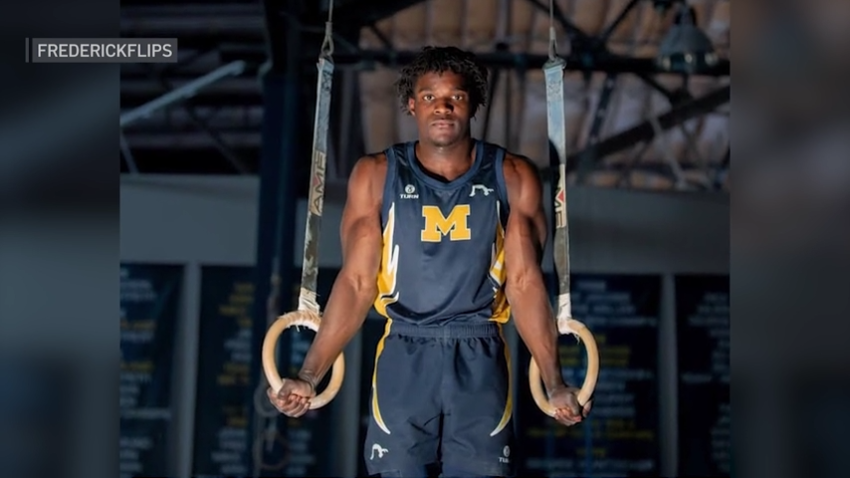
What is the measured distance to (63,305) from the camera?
371 cm

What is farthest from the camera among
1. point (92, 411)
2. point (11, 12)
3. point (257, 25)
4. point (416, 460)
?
point (257, 25)

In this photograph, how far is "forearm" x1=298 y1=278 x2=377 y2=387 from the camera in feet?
9.49

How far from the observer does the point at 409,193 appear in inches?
113

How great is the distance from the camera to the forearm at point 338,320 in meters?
2.89

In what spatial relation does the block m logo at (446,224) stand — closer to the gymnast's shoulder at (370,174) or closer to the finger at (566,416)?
the gymnast's shoulder at (370,174)

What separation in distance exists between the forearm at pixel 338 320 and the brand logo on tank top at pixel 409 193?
253mm

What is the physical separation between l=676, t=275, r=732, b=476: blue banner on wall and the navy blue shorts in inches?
73.8

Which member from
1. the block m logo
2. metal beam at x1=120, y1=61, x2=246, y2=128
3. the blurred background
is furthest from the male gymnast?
metal beam at x1=120, y1=61, x2=246, y2=128

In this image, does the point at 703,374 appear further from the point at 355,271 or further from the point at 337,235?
the point at 355,271

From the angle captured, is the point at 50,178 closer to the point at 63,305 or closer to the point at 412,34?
the point at 63,305

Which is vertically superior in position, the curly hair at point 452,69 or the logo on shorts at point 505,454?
the curly hair at point 452,69

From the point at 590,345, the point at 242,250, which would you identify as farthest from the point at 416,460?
the point at 242,250

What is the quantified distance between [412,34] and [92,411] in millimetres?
1958

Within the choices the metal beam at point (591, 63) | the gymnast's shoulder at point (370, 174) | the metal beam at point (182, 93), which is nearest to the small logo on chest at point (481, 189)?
the gymnast's shoulder at point (370, 174)
